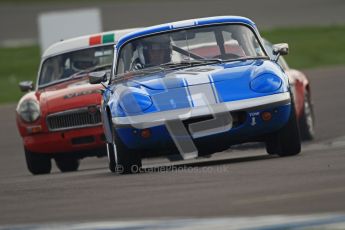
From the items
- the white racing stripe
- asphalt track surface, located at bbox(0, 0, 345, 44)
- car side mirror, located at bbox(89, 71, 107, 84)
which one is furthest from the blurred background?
the white racing stripe

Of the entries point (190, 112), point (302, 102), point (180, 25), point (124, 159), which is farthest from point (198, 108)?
point (302, 102)

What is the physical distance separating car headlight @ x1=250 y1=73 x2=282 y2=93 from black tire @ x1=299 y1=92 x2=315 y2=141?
426cm

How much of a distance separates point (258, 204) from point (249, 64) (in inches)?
135

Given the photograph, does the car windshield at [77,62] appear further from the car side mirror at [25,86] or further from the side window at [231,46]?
the side window at [231,46]

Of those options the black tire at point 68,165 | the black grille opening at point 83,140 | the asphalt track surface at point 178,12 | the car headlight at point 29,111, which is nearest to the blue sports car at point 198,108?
the black grille opening at point 83,140

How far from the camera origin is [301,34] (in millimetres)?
28391

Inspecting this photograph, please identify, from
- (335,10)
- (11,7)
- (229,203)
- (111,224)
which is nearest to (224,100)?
(229,203)

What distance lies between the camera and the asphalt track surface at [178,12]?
32.2m

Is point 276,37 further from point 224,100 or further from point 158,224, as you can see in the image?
point 158,224

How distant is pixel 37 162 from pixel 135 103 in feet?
12.1

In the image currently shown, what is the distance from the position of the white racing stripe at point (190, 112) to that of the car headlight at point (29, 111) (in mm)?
3441

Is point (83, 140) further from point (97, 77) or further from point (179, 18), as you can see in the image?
point (179, 18)

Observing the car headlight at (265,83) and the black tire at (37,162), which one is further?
the black tire at (37,162)

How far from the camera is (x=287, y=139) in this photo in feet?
32.3
